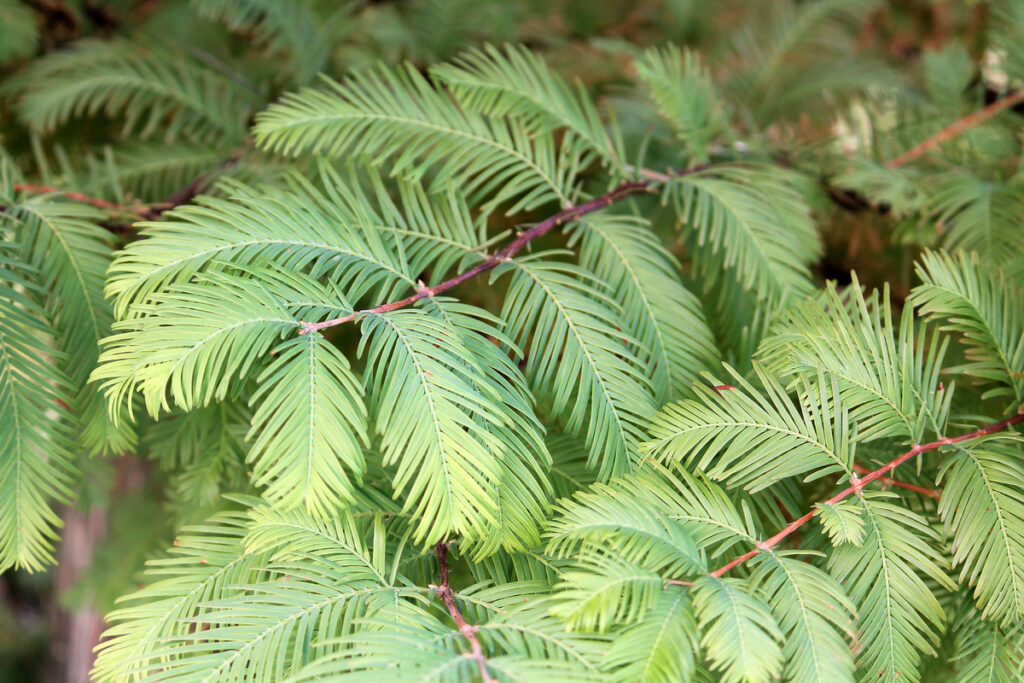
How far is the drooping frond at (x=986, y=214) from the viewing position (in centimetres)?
99

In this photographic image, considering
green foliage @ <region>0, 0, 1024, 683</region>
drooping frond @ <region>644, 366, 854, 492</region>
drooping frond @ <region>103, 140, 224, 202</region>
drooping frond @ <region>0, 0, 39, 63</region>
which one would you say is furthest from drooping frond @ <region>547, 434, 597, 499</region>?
drooping frond @ <region>0, 0, 39, 63</region>

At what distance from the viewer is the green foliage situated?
1.93 feet

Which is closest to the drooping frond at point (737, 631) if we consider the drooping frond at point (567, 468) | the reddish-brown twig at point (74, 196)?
the drooping frond at point (567, 468)

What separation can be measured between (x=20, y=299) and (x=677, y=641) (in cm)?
78

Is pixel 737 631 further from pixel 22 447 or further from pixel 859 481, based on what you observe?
pixel 22 447

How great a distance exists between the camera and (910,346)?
0.73m

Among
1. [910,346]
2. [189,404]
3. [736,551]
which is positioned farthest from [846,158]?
[189,404]

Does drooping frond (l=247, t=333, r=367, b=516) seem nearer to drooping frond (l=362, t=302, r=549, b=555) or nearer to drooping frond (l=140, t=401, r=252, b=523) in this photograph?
drooping frond (l=362, t=302, r=549, b=555)

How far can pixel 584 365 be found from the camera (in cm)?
75

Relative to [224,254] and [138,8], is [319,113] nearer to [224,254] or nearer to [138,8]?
[224,254]

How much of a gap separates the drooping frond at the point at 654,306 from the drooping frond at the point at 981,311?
25cm

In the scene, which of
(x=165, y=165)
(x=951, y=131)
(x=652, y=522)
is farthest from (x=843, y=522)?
(x=165, y=165)

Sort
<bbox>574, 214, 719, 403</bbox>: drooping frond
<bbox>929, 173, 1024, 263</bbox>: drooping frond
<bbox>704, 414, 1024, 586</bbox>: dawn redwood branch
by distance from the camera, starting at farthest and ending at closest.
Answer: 1. <bbox>929, 173, 1024, 263</bbox>: drooping frond
2. <bbox>574, 214, 719, 403</bbox>: drooping frond
3. <bbox>704, 414, 1024, 586</bbox>: dawn redwood branch

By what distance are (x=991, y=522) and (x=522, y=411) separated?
484 mm
